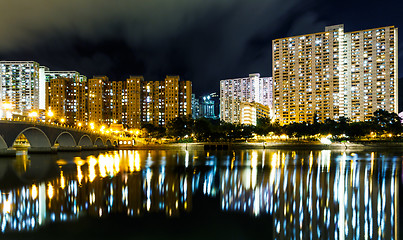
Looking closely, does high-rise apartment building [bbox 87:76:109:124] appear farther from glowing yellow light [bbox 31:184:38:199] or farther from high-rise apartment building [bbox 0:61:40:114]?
glowing yellow light [bbox 31:184:38:199]

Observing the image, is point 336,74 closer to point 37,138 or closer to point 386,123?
point 386,123

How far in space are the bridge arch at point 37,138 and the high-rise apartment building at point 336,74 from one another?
137 m

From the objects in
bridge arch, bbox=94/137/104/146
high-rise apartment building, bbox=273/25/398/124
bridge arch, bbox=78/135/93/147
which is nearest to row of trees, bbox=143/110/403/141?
bridge arch, bbox=94/137/104/146

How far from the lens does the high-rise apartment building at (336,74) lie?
504 ft

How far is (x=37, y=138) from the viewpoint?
181ft

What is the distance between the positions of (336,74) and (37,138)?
151 metres

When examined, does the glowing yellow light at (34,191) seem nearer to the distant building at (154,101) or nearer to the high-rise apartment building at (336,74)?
the distant building at (154,101)

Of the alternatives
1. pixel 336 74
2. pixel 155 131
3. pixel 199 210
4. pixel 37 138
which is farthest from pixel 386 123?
pixel 199 210

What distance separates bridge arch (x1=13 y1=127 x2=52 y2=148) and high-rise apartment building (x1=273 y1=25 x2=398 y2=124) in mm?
137327

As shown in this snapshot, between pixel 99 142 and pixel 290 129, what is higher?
pixel 290 129

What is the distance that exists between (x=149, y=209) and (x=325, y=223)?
7992 millimetres

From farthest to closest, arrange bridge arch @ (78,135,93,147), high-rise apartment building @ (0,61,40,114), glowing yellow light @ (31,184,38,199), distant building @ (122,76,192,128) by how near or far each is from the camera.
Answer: high-rise apartment building @ (0,61,40,114) → distant building @ (122,76,192,128) → bridge arch @ (78,135,93,147) → glowing yellow light @ (31,184,38,199)

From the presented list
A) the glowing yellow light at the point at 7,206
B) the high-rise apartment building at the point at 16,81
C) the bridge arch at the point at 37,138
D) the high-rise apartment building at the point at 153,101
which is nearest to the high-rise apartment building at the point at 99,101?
the high-rise apartment building at the point at 153,101

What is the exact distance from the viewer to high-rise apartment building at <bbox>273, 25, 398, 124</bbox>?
154 metres
